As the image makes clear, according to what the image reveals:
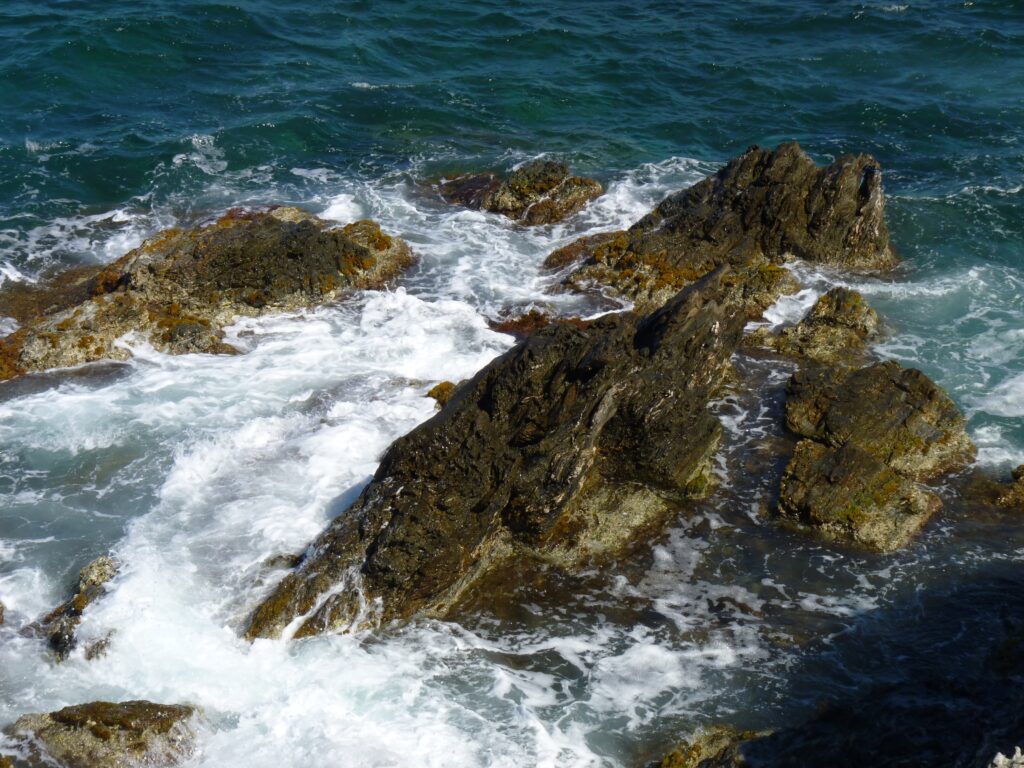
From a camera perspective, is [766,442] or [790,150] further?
[790,150]

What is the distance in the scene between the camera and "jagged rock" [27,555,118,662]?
1376 centimetres

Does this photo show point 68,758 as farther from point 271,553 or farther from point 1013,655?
point 1013,655

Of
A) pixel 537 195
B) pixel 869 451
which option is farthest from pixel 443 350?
pixel 869 451

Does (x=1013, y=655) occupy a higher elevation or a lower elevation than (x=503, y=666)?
higher

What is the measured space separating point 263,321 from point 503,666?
1169cm

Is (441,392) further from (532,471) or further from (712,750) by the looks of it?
(712,750)

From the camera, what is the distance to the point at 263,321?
22172 millimetres

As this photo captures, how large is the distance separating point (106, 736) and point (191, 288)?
492 inches

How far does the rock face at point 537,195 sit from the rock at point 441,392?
9035 mm

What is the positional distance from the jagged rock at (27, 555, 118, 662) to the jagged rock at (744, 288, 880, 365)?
14.0 meters

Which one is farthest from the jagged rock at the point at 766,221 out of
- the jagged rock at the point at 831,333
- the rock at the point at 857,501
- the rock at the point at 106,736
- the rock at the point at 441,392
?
the rock at the point at 106,736

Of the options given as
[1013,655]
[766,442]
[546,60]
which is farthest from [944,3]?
[1013,655]

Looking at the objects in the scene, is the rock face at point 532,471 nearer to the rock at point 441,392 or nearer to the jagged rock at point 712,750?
the rock at point 441,392

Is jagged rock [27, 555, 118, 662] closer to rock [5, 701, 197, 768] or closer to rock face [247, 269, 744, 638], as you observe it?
rock [5, 701, 197, 768]
